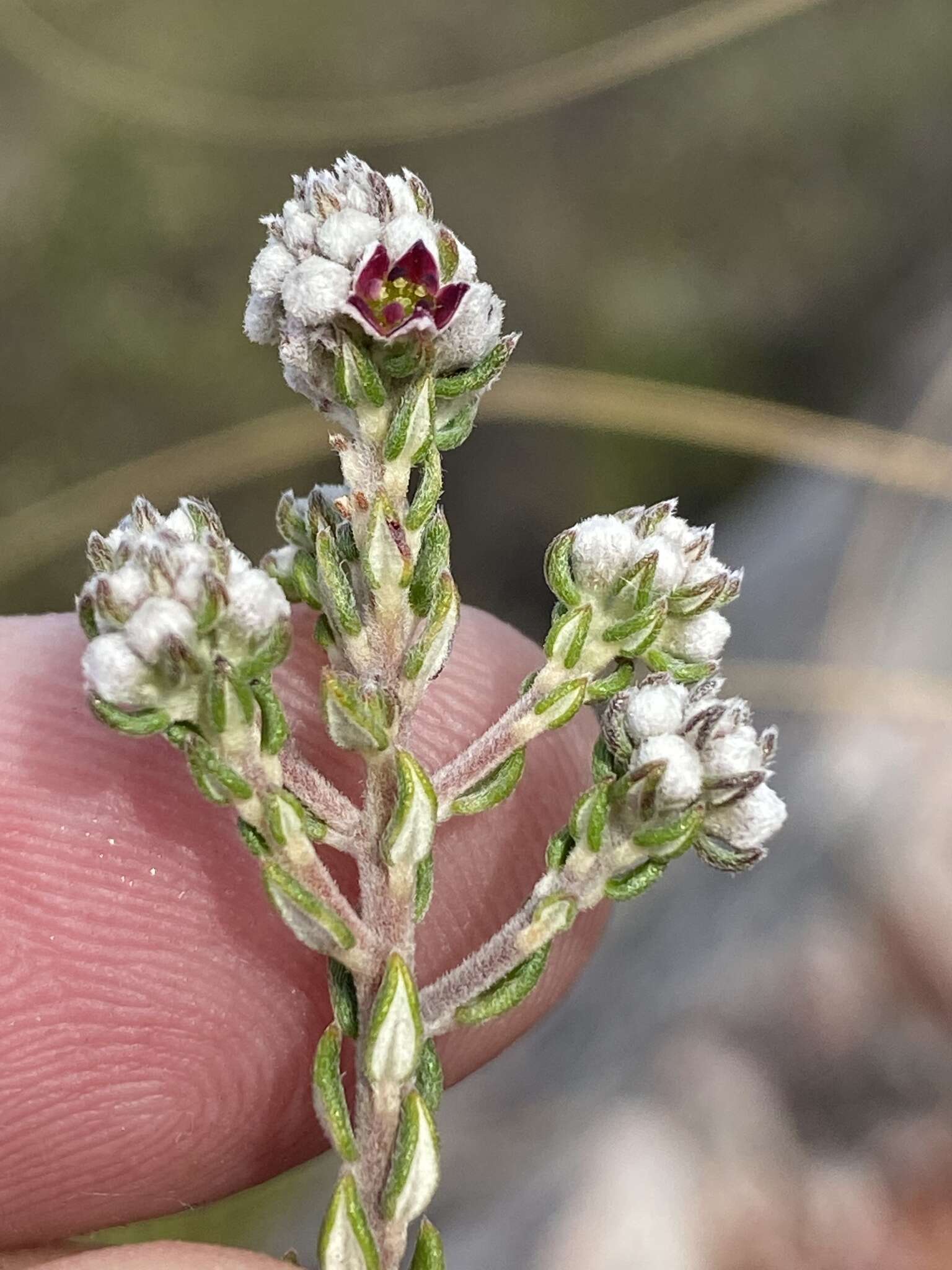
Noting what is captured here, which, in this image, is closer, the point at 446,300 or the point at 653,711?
the point at 446,300

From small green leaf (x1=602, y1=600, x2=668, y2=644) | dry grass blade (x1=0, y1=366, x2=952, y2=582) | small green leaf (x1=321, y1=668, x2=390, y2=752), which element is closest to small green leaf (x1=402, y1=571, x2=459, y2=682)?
small green leaf (x1=321, y1=668, x2=390, y2=752)

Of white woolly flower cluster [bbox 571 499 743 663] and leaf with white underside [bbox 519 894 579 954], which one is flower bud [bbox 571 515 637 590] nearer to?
white woolly flower cluster [bbox 571 499 743 663]

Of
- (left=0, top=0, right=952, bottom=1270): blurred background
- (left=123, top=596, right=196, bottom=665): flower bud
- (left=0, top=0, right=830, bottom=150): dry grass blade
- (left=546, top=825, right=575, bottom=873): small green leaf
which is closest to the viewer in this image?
(left=123, top=596, right=196, bottom=665): flower bud

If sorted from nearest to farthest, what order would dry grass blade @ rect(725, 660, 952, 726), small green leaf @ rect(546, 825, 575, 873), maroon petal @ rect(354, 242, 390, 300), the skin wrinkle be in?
maroon petal @ rect(354, 242, 390, 300), small green leaf @ rect(546, 825, 575, 873), the skin wrinkle, dry grass blade @ rect(725, 660, 952, 726)

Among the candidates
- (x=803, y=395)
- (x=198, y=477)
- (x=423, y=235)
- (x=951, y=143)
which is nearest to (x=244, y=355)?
(x=198, y=477)

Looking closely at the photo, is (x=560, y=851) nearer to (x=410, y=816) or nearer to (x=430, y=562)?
(x=410, y=816)

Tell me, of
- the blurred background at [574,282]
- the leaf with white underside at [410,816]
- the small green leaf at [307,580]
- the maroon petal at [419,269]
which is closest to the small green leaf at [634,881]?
the leaf with white underside at [410,816]

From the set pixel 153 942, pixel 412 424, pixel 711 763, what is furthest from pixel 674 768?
pixel 153 942
